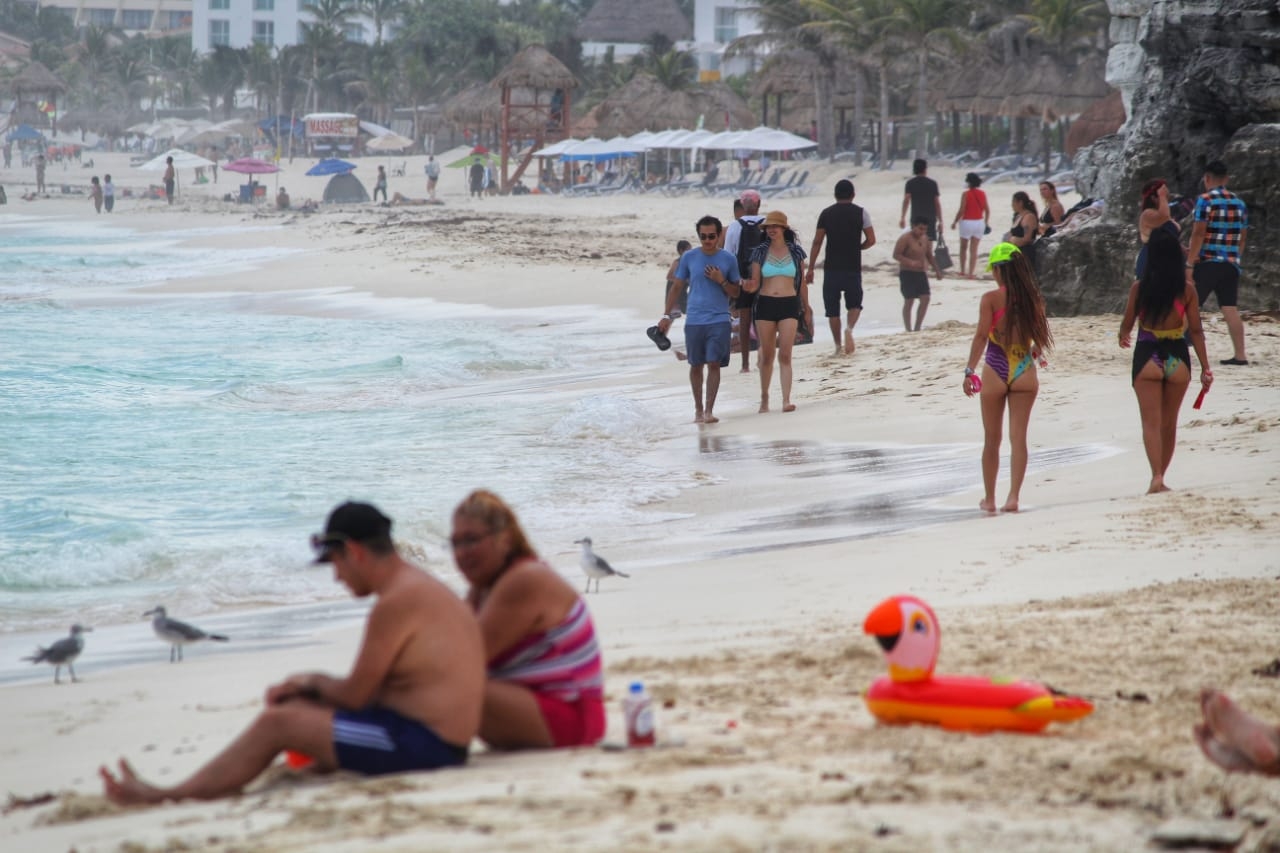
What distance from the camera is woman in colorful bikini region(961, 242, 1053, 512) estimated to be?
7203 mm

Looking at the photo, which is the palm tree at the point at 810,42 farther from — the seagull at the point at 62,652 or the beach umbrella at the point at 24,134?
the beach umbrella at the point at 24,134

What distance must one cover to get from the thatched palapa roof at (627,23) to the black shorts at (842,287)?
6526 centimetres

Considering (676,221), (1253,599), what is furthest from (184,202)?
(1253,599)

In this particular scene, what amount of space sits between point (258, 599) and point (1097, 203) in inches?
411

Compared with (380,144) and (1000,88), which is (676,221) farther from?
(380,144)

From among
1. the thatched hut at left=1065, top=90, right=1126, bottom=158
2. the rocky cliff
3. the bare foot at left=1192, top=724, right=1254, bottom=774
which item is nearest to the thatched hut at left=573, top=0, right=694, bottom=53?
the thatched hut at left=1065, top=90, right=1126, bottom=158

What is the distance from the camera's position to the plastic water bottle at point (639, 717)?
3811 millimetres

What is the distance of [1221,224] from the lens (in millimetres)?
10430

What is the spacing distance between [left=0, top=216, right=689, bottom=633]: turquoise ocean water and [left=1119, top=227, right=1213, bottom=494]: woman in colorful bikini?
291 cm

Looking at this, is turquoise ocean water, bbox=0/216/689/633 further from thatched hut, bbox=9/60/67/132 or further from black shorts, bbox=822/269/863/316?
thatched hut, bbox=9/60/67/132

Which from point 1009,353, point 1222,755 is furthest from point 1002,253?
point 1222,755

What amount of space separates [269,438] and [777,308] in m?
4.62

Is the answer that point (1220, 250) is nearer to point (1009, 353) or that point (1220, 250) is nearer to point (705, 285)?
point (705, 285)

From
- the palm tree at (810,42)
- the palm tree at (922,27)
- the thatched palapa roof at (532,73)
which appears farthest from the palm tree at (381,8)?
the palm tree at (922,27)
